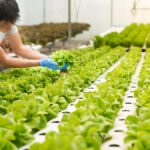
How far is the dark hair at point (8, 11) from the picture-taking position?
2.54 m

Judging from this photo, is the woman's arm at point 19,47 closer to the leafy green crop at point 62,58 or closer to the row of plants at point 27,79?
the row of plants at point 27,79

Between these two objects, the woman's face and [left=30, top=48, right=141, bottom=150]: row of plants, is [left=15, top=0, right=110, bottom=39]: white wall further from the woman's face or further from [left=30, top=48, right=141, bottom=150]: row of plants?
[left=30, top=48, right=141, bottom=150]: row of plants

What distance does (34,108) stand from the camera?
6.58 ft

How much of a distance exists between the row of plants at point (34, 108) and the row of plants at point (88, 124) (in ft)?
0.51

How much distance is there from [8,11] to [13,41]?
3.08ft

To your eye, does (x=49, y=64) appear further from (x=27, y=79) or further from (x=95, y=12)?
(x=95, y=12)

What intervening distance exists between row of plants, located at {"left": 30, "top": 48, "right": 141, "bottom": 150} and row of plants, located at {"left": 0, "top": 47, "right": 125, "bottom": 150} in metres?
Result: 0.16

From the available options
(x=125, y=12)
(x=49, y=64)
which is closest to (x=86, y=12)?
(x=125, y=12)

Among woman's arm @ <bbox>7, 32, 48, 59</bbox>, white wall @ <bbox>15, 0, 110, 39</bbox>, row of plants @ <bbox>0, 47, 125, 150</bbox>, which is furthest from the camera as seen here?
white wall @ <bbox>15, 0, 110, 39</bbox>

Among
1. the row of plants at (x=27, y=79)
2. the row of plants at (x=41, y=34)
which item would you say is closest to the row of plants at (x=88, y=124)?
the row of plants at (x=27, y=79)

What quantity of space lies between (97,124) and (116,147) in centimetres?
14

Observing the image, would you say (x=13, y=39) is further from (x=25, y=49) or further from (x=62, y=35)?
(x=62, y=35)

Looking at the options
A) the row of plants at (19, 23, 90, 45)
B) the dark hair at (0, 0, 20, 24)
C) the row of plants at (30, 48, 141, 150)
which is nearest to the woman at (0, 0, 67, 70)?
the dark hair at (0, 0, 20, 24)

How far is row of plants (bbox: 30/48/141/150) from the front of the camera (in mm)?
1395
